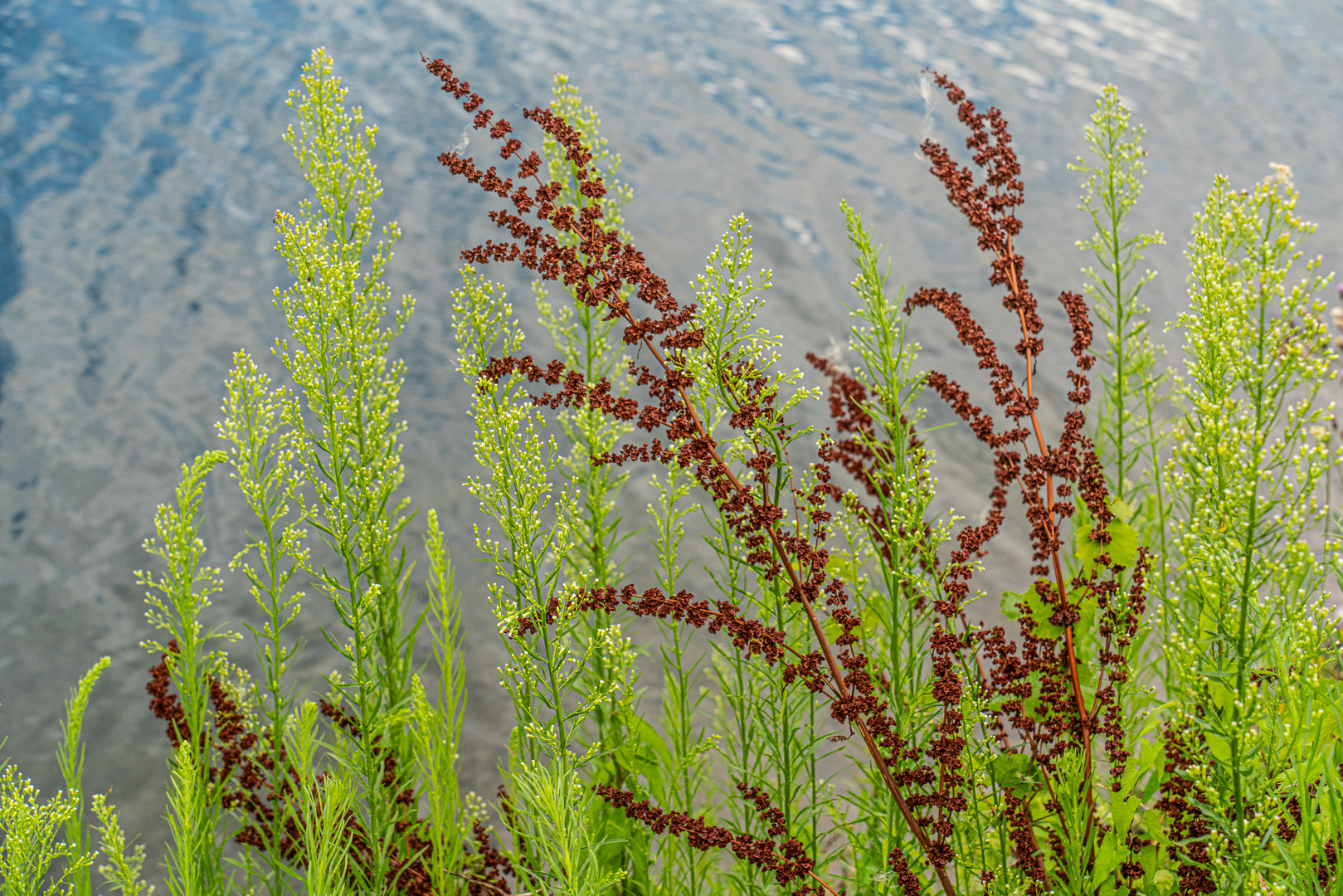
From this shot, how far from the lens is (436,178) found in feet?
28.8

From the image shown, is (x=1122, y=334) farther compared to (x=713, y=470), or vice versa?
(x=1122, y=334)

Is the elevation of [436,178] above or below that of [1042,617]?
below

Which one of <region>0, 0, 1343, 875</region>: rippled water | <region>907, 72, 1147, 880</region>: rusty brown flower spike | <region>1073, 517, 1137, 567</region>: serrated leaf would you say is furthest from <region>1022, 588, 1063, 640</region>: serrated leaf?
<region>0, 0, 1343, 875</region>: rippled water

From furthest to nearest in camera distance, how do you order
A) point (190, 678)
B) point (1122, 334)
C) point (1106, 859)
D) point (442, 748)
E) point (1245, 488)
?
point (1122, 334) < point (442, 748) < point (190, 678) < point (1106, 859) < point (1245, 488)

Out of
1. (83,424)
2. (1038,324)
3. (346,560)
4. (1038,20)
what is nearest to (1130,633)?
(1038,324)

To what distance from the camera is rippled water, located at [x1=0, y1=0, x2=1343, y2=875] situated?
596 centimetres

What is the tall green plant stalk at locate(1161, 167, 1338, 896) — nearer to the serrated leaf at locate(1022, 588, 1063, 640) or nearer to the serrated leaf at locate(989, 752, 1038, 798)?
the serrated leaf at locate(1022, 588, 1063, 640)

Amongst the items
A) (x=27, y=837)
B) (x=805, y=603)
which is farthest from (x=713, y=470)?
(x=27, y=837)

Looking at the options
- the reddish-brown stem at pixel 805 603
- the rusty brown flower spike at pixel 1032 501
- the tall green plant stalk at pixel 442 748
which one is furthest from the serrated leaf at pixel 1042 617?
the tall green plant stalk at pixel 442 748

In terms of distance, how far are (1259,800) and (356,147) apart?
108 inches

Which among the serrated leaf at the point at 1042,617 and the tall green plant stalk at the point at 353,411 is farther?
the tall green plant stalk at the point at 353,411

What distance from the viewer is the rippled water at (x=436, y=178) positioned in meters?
5.96

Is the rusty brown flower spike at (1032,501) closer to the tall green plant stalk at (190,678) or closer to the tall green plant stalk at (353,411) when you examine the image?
the tall green plant stalk at (353,411)

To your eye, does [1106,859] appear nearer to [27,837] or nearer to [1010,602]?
[1010,602]
